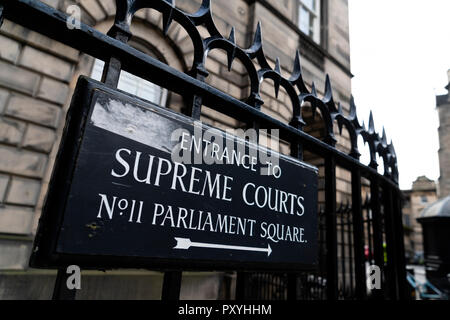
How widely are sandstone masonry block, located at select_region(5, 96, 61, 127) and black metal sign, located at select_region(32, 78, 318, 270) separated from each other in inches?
133

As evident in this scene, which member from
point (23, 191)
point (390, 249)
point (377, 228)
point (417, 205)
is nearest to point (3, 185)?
point (23, 191)

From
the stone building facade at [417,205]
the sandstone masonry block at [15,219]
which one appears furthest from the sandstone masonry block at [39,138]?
the stone building facade at [417,205]

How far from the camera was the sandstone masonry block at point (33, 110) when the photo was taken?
3.42 metres

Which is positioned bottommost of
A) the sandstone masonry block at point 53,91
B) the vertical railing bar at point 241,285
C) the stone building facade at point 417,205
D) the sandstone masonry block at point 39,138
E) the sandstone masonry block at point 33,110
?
the vertical railing bar at point 241,285

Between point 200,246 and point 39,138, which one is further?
point 39,138

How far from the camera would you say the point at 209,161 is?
1071 millimetres

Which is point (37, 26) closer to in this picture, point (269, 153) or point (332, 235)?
point (269, 153)

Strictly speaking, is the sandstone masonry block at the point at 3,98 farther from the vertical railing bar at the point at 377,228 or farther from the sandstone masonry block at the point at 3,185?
the vertical railing bar at the point at 377,228

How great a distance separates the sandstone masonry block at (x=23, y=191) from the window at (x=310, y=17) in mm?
8630

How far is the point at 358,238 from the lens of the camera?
176 cm

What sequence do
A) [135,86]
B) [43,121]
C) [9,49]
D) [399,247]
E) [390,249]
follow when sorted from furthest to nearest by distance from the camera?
[135,86] < [43,121] < [9,49] < [399,247] < [390,249]

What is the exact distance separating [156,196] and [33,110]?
361 centimetres

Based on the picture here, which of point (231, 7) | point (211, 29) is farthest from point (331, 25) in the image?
point (211, 29)

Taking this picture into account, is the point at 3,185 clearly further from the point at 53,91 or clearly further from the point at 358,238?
the point at 358,238
